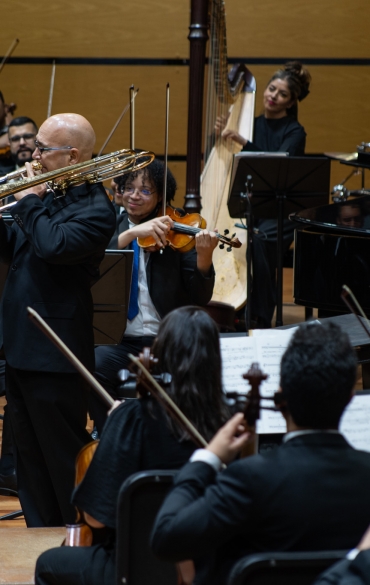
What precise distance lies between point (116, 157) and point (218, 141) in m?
2.52

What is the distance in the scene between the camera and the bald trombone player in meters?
2.43

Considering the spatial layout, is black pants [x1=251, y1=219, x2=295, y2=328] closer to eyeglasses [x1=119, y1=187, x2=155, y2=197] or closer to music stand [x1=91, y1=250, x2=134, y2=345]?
eyeglasses [x1=119, y1=187, x2=155, y2=197]

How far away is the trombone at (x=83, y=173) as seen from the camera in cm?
242

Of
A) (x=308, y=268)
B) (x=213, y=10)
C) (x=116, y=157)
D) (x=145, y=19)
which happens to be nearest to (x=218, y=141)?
(x=213, y=10)

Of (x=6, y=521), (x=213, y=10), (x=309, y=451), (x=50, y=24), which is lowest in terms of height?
(x=6, y=521)

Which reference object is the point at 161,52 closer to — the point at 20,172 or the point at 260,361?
the point at 20,172

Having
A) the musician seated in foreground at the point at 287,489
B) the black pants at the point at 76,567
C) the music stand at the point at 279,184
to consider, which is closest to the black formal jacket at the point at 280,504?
the musician seated in foreground at the point at 287,489

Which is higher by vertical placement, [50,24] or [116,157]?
[50,24]

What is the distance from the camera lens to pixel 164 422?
1688 mm

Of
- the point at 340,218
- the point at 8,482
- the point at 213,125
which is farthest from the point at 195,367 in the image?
the point at 213,125

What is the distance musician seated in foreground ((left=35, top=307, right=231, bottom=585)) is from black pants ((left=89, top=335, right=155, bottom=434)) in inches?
59.2

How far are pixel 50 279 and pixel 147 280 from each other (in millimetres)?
866

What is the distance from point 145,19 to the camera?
6.64 metres

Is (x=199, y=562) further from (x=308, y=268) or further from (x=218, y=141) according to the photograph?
(x=218, y=141)
